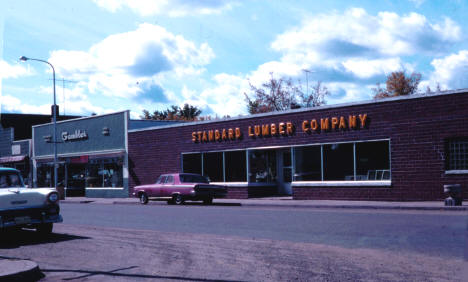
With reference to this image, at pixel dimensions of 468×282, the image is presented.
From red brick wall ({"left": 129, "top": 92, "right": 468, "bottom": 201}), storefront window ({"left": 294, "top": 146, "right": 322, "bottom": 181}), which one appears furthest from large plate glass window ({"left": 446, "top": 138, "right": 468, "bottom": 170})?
storefront window ({"left": 294, "top": 146, "right": 322, "bottom": 181})

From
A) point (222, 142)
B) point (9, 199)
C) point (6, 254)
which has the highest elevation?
point (222, 142)

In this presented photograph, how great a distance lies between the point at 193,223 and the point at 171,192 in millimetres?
10580

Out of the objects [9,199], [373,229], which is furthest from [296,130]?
[9,199]

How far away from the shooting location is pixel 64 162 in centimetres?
4119

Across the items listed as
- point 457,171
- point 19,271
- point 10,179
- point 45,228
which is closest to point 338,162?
point 457,171

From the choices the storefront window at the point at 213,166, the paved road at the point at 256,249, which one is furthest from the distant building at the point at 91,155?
the paved road at the point at 256,249

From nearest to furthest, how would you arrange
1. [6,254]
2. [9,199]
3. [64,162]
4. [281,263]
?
1. [281,263]
2. [6,254]
3. [9,199]
4. [64,162]

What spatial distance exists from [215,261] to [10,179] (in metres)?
6.42

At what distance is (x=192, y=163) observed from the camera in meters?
31.2

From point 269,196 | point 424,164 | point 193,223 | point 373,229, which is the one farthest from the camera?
point 269,196

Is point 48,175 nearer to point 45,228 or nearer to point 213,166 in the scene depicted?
point 213,166

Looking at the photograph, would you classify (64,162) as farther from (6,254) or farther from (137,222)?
(6,254)

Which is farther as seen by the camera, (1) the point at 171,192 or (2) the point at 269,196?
(2) the point at 269,196

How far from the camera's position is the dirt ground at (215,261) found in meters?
7.77
